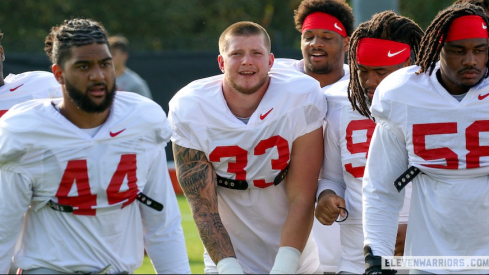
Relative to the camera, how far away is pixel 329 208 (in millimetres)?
4699

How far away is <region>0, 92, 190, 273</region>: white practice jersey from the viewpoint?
3.95 metres

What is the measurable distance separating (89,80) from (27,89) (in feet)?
4.62

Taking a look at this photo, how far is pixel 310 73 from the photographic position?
5781mm

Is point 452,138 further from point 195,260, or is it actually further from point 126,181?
point 195,260

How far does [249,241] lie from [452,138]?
4.71 feet

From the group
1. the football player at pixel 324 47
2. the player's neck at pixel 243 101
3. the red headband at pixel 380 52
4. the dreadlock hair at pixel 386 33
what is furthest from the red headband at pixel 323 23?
the player's neck at pixel 243 101

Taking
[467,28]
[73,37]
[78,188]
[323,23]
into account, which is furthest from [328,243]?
[73,37]

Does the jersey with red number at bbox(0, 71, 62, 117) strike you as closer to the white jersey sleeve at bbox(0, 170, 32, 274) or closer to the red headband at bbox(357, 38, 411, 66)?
the white jersey sleeve at bbox(0, 170, 32, 274)

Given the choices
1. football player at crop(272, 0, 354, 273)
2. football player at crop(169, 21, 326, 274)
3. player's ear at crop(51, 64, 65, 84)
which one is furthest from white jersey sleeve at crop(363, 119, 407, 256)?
player's ear at crop(51, 64, 65, 84)

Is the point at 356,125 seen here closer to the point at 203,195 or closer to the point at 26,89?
the point at 203,195

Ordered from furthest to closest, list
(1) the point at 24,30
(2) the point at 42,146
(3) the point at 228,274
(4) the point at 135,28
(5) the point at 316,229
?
(4) the point at 135,28, (1) the point at 24,30, (5) the point at 316,229, (3) the point at 228,274, (2) the point at 42,146

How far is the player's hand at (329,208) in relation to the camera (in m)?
4.70

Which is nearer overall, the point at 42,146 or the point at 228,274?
the point at 42,146

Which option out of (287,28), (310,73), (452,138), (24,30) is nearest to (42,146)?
(452,138)
